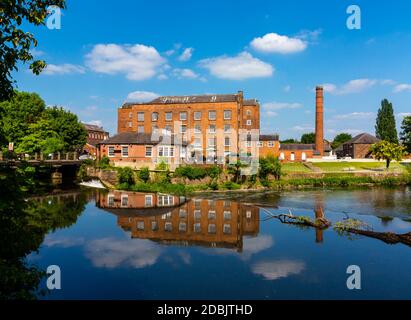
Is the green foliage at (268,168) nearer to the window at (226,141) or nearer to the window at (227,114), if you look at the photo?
the window at (226,141)

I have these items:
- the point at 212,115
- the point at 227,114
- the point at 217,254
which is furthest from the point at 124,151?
the point at 217,254

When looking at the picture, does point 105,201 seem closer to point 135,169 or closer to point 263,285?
point 135,169

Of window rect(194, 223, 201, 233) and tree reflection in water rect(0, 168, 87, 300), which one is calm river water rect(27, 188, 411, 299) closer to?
window rect(194, 223, 201, 233)

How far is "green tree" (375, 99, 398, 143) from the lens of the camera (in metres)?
84.3

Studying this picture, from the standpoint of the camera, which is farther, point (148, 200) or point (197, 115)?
point (197, 115)

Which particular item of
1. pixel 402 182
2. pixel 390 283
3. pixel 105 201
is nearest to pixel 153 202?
pixel 105 201

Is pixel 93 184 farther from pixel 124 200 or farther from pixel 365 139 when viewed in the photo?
pixel 365 139

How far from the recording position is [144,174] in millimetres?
40781

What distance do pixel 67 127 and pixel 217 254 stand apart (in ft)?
159

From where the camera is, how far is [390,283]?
1262cm

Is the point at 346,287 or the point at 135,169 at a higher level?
the point at 135,169

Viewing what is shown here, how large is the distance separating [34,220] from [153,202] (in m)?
11.1
